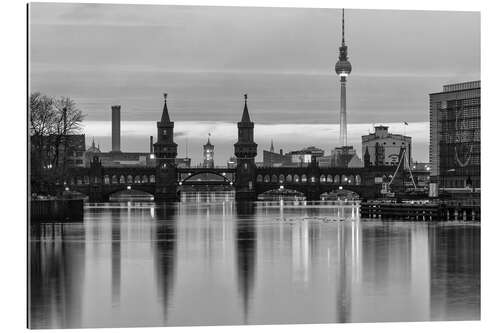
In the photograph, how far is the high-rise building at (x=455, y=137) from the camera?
82812 millimetres

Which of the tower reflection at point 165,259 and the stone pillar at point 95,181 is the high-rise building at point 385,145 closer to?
the stone pillar at point 95,181

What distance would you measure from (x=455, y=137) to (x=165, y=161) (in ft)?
219

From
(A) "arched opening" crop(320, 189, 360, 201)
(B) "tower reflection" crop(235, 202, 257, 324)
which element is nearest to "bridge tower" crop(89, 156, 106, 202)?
(A) "arched opening" crop(320, 189, 360, 201)

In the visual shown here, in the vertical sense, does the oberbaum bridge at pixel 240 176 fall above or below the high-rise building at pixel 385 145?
below

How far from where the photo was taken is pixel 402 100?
3134cm

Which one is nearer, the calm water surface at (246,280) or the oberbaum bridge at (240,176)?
the calm water surface at (246,280)

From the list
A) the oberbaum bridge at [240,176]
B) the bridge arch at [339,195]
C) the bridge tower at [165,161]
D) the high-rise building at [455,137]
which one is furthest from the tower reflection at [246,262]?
the bridge arch at [339,195]

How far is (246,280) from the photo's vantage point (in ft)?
78.3

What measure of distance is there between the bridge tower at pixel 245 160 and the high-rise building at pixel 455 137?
51.7 meters

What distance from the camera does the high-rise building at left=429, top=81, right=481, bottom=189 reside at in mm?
82812

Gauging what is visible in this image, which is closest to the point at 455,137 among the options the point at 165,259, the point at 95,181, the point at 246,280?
the point at 95,181

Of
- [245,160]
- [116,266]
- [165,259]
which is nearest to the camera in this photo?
[116,266]

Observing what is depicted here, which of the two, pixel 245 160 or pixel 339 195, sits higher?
pixel 245 160

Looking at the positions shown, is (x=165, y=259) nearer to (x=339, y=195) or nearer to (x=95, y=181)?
(x=95, y=181)
